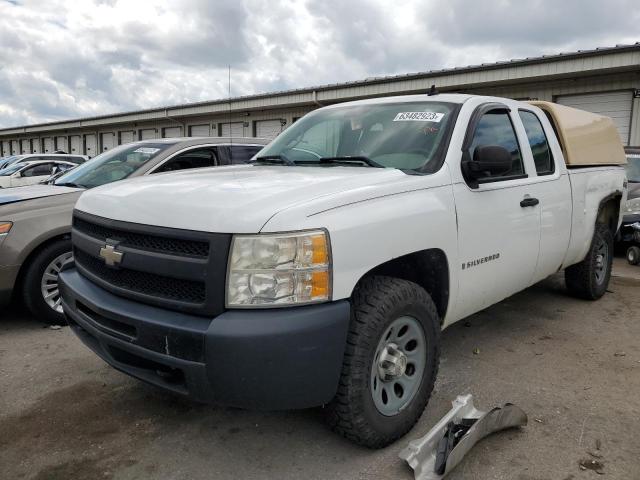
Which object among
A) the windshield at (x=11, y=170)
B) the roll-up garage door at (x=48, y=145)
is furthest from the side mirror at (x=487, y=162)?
the roll-up garage door at (x=48, y=145)

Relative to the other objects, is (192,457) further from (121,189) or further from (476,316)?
(476,316)

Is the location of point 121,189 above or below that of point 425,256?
above

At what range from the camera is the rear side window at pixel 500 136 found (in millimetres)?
3418

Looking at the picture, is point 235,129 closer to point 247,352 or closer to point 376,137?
point 376,137

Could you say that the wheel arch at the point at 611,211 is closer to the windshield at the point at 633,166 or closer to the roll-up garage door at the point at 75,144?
the windshield at the point at 633,166

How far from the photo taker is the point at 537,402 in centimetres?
314

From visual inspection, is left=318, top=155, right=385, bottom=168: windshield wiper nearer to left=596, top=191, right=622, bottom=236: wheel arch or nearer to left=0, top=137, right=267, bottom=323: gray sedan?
left=0, top=137, right=267, bottom=323: gray sedan

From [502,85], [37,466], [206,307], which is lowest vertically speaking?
[37,466]

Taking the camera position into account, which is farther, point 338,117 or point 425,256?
point 338,117

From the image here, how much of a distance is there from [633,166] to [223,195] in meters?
9.10

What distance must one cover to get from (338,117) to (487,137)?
1072mm

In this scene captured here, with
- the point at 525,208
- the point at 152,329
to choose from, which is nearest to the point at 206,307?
the point at 152,329

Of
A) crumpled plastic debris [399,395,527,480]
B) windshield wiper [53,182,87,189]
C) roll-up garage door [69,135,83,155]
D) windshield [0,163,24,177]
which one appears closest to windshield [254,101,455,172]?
crumpled plastic debris [399,395,527,480]

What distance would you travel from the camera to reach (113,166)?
532 centimetres
